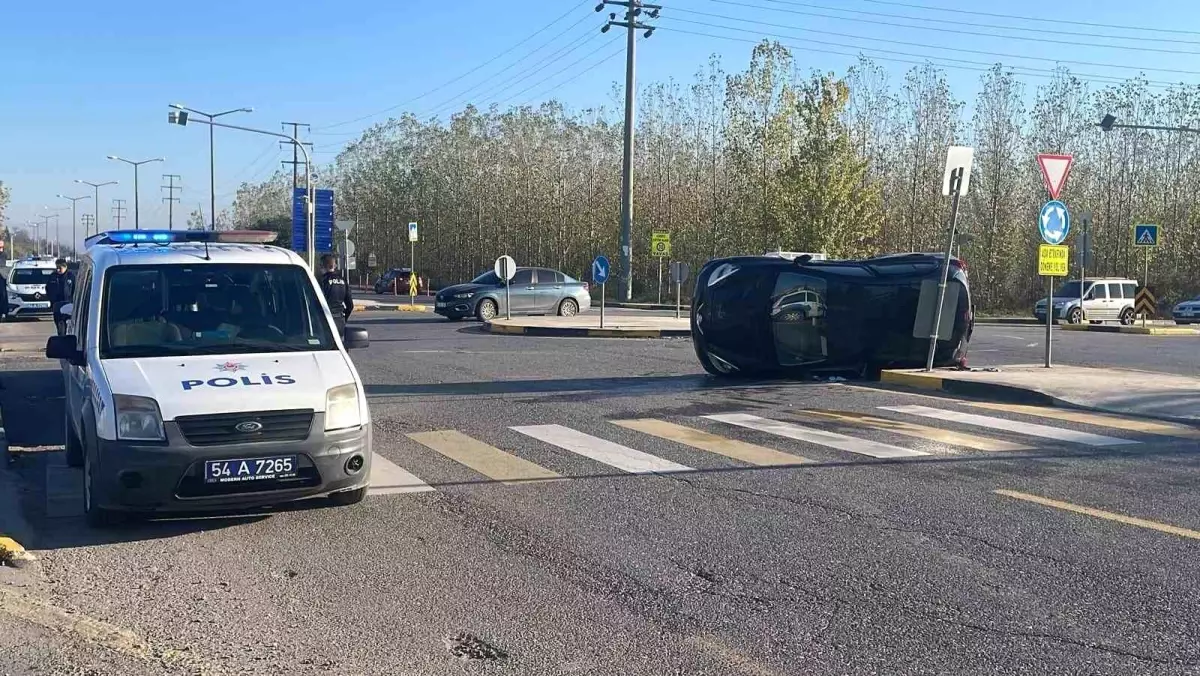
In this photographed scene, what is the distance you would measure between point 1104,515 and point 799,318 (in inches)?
333

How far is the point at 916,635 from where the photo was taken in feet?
15.9

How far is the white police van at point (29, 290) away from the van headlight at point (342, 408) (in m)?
25.9

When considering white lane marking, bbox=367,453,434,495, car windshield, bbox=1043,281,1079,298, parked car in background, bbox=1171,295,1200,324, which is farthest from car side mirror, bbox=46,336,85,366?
parked car in background, bbox=1171,295,1200,324

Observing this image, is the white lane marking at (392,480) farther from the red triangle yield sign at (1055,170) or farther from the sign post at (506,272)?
the sign post at (506,272)

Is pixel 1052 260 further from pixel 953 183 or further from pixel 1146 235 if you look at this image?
A: pixel 1146 235

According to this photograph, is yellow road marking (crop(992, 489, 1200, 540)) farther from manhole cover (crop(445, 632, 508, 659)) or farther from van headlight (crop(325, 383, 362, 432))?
van headlight (crop(325, 383, 362, 432))

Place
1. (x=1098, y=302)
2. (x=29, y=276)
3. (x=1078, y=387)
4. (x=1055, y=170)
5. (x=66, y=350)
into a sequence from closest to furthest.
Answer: (x=66, y=350) < (x=1078, y=387) < (x=1055, y=170) < (x=29, y=276) < (x=1098, y=302)

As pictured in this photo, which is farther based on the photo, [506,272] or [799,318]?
[506,272]

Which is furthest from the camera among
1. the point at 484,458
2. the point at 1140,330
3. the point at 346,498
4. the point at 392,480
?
the point at 1140,330

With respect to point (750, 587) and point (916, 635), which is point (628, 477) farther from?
point (916, 635)

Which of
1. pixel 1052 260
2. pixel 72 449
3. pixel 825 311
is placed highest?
pixel 1052 260

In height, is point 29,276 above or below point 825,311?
above

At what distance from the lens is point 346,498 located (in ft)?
24.1

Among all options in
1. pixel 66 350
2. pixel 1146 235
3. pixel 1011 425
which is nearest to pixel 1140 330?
pixel 1146 235
